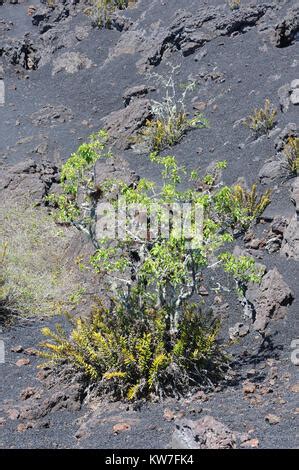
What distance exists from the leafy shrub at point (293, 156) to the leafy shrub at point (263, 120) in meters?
1.63

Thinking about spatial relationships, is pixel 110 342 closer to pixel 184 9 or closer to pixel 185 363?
pixel 185 363

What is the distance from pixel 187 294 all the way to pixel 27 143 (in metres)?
9.94

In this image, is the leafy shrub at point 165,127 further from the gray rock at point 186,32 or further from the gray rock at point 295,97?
the gray rock at point 186,32

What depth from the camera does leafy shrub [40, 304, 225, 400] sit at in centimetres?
568

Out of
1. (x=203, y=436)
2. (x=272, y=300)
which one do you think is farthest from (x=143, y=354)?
(x=272, y=300)

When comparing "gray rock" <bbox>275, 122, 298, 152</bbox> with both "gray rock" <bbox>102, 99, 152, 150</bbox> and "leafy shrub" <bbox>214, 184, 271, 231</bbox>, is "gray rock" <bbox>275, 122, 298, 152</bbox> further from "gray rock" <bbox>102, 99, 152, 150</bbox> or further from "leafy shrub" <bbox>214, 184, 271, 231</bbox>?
"gray rock" <bbox>102, 99, 152, 150</bbox>

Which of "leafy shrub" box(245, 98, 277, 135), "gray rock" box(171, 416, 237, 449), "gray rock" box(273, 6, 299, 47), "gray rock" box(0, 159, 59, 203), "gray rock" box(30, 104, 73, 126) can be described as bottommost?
"gray rock" box(171, 416, 237, 449)

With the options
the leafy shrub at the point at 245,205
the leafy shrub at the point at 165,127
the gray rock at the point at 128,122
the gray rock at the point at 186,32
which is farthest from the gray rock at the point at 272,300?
the gray rock at the point at 186,32

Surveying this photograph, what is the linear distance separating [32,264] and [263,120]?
18.1ft

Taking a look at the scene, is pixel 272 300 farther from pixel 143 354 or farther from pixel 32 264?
pixel 32 264

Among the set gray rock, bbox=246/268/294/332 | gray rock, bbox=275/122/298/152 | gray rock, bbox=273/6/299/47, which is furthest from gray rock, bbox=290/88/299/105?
gray rock, bbox=246/268/294/332

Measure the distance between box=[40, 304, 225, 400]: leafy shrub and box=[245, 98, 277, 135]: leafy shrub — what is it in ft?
21.1

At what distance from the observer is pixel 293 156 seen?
10.0 meters

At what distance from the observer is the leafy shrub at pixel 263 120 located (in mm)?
11805
